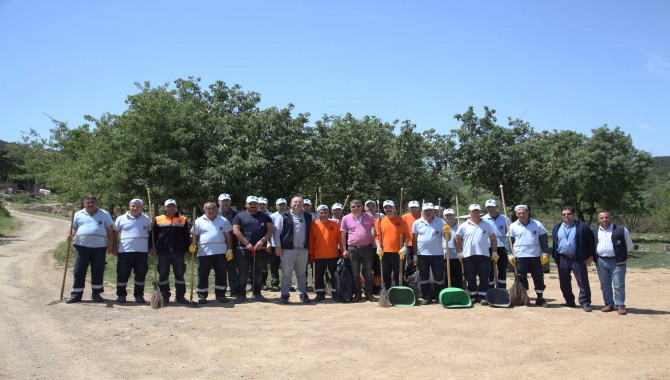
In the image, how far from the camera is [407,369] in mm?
5707

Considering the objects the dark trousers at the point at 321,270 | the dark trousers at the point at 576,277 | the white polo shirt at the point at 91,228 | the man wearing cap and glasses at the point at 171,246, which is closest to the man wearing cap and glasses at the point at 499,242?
the dark trousers at the point at 576,277

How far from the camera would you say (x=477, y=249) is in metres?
9.55

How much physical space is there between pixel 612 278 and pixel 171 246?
7.66 metres

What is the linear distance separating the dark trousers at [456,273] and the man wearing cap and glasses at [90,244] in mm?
6354

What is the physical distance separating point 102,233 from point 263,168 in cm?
1020

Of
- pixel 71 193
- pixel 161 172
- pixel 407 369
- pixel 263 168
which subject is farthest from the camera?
pixel 71 193

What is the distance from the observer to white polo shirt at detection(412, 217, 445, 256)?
9.73 metres

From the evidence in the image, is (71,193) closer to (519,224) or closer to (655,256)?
(519,224)

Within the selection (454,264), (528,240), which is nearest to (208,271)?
(454,264)

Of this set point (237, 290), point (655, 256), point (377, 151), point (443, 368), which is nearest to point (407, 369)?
point (443, 368)

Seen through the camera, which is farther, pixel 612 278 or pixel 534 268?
pixel 534 268

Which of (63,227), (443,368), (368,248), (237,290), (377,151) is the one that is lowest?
(443,368)

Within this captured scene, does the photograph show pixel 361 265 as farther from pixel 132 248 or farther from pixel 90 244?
pixel 90 244

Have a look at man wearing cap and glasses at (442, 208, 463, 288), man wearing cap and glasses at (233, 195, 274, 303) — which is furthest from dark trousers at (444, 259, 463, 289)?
man wearing cap and glasses at (233, 195, 274, 303)
